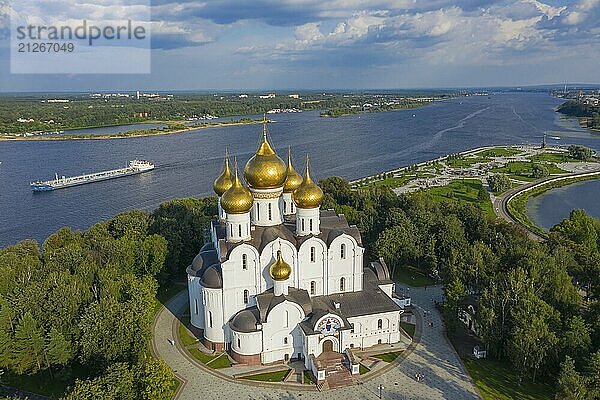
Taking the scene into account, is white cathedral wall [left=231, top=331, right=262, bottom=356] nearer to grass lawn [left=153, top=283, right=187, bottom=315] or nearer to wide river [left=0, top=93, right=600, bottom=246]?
grass lawn [left=153, top=283, right=187, bottom=315]

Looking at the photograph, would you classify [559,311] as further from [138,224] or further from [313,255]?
[138,224]

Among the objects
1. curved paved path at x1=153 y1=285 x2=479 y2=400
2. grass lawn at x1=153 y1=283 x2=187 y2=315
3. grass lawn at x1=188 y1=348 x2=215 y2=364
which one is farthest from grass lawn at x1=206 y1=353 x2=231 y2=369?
grass lawn at x1=153 y1=283 x2=187 y2=315

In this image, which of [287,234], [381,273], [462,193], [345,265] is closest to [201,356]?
[287,234]

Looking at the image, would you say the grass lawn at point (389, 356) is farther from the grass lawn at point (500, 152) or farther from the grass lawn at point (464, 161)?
the grass lawn at point (500, 152)

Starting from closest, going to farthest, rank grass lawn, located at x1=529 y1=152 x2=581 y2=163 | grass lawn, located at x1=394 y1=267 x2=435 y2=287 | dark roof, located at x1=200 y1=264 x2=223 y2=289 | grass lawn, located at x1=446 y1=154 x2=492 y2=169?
dark roof, located at x1=200 y1=264 x2=223 y2=289 → grass lawn, located at x1=394 y1=267 x2=435 y2=287 → grass lawn, located at x1=446 y1=154 x2=492 y2=169 → grass lawn, located at x1=529 y1=152 x2=581 y2=163

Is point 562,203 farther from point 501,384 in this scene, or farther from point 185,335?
point 185,335

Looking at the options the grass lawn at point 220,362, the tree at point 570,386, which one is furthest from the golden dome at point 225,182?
the tree at point 570,386
